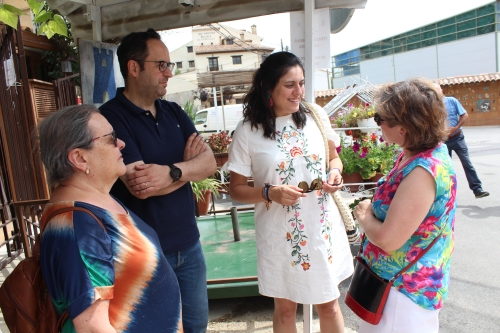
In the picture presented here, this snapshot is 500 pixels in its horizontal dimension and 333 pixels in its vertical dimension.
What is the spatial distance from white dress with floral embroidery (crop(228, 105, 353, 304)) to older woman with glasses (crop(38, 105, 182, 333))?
0.69m

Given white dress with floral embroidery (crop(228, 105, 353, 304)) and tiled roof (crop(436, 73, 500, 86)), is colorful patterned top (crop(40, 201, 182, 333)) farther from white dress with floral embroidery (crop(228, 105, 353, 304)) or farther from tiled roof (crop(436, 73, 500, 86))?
tiled roof (crop(436, 73, 500, 86))

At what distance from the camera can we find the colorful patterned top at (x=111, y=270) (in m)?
1.04

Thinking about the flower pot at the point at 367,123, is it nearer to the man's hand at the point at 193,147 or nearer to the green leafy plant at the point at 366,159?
the green leafy plant at the point at 366,159

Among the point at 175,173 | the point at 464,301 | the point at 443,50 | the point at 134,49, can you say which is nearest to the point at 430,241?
the point at 175,173

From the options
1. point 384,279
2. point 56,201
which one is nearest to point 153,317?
point 56,201

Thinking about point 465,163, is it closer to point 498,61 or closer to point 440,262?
point 440,262

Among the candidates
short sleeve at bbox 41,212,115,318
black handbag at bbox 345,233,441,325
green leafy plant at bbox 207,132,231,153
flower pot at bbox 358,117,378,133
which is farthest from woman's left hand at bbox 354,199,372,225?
green leafy plant at bbox 207,132,231,153

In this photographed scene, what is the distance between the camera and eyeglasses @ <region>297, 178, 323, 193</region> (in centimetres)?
191

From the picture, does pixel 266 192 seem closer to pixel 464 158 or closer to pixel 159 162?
pixel 159 162

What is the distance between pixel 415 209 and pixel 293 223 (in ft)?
2.19

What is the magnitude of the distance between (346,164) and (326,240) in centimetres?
163

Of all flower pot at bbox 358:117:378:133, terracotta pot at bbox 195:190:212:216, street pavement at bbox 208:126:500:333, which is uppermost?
flower pot at bbox 358:117:378:133

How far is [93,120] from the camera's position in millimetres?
1261

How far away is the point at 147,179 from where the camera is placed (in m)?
1.65
